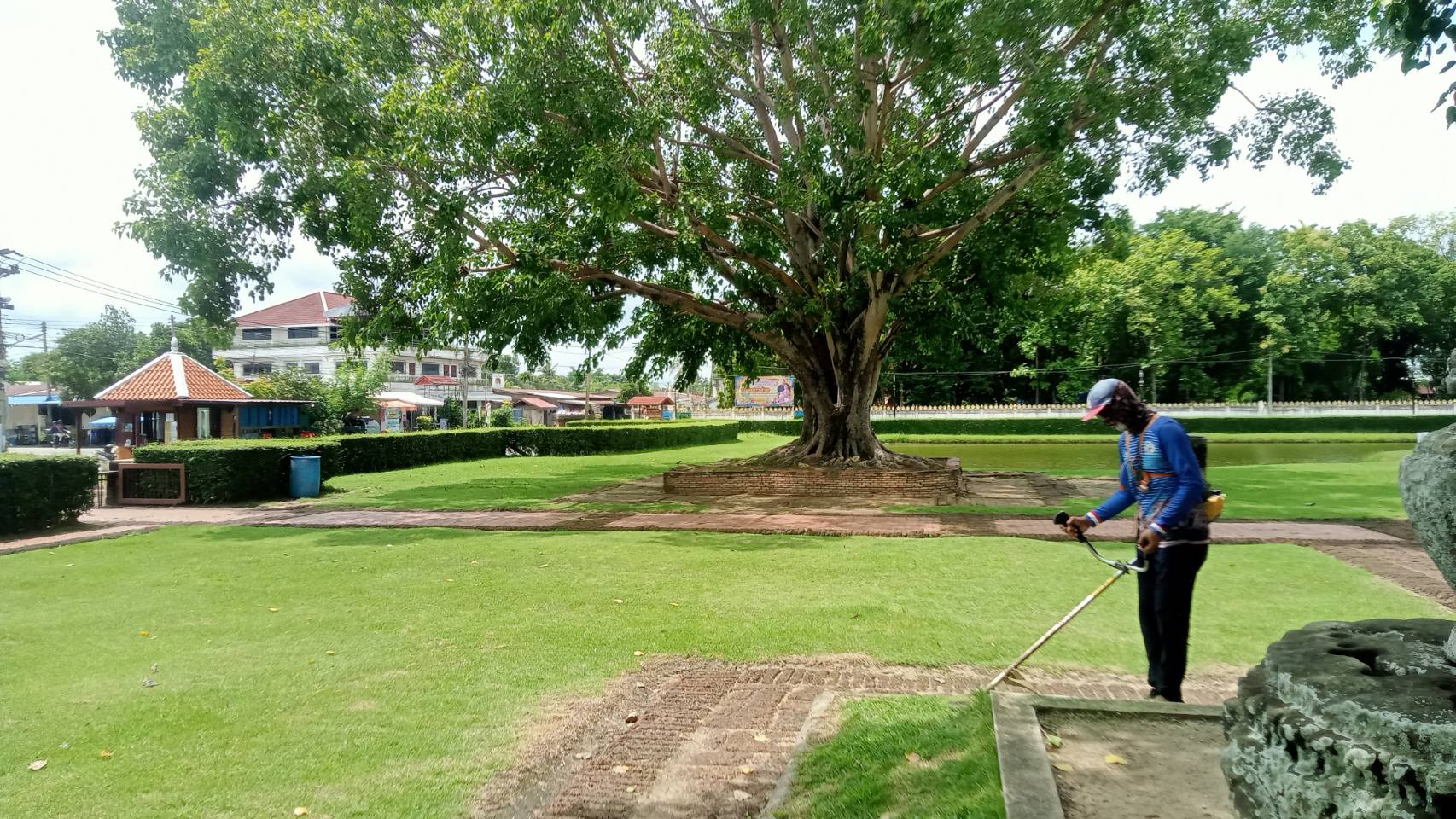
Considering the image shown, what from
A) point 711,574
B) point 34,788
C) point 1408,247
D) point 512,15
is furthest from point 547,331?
point 1408,247

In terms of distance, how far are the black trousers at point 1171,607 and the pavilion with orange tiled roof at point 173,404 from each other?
28644mm

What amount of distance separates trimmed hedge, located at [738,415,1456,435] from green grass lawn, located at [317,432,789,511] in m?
14.6

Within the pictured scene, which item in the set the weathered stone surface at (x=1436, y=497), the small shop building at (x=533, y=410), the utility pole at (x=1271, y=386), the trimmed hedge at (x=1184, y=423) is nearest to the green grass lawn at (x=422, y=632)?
the weathered stone surface at (x=1436, y=497)

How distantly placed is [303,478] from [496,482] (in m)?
4.17

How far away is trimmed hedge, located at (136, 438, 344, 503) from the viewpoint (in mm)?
15227

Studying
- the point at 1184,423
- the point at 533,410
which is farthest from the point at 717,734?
the point at 533,410

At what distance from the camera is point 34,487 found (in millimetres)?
11977

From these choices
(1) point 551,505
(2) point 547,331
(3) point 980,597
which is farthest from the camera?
(2) point 547,331

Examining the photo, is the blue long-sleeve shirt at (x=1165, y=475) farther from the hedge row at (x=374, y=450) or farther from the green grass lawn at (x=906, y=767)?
the hedge row at (x=374, y=450)

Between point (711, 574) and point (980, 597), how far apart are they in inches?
106

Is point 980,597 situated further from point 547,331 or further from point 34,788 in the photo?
point 547,331

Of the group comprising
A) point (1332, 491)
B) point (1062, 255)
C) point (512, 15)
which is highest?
point (512, 15)

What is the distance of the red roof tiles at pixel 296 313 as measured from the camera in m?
59.9

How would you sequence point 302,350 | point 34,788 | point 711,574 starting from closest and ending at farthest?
point 34,788
point 711,574
point 302,350
